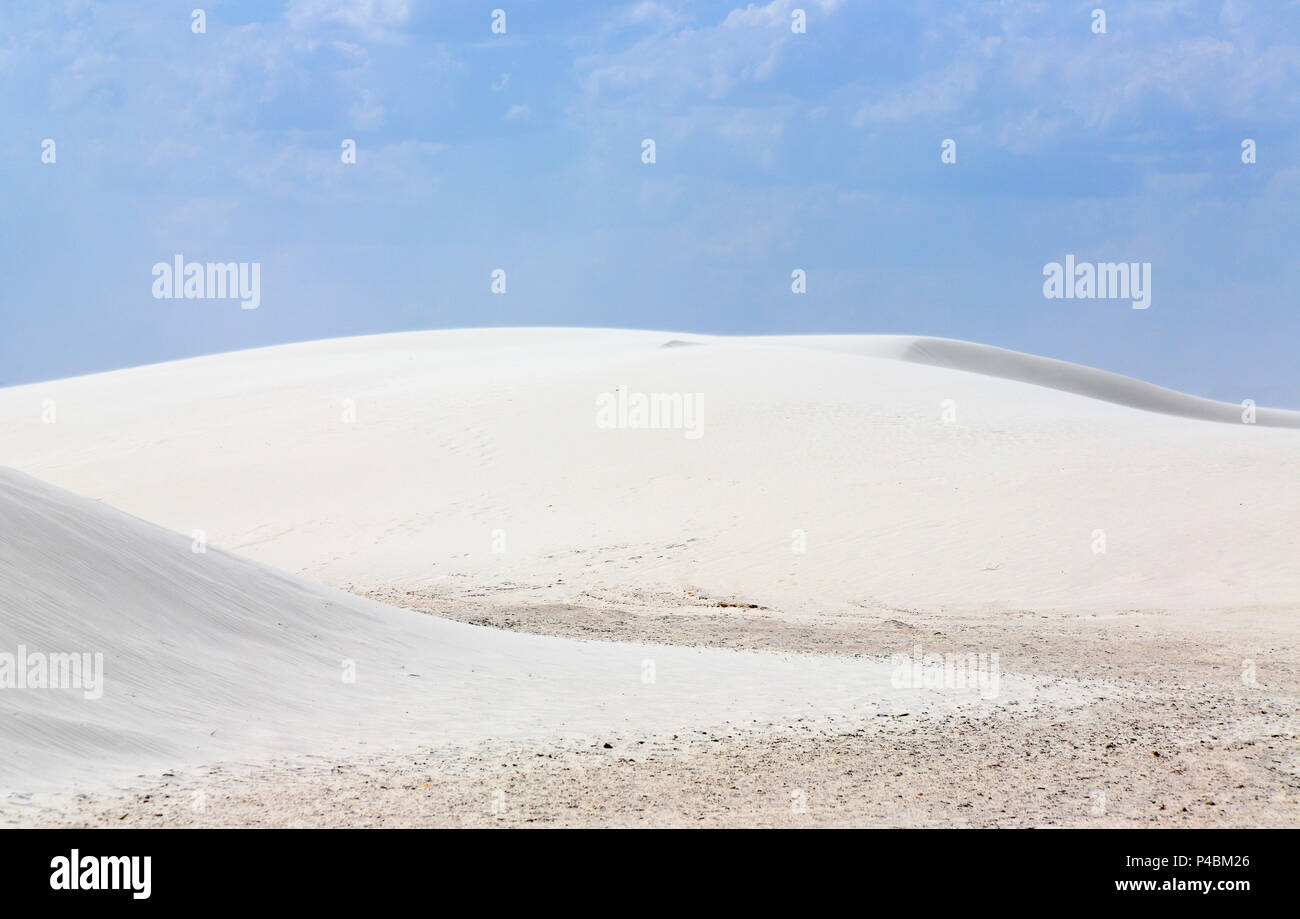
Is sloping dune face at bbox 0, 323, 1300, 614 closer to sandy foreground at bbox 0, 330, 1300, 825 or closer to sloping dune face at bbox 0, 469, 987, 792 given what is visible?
sandy foreground at bbox 0, 330, 1300, 825

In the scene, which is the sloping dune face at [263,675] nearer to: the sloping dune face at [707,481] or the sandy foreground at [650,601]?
the sandy foreground at [650,601]

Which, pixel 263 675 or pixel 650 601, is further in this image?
pixel 650 601

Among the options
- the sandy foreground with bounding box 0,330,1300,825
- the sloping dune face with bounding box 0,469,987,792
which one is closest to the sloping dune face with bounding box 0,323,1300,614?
the sandy foreground with bounding box 0,330,1300,825

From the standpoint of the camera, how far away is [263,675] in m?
9.40

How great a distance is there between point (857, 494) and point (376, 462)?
11341 mm

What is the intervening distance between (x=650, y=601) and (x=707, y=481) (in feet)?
24.0

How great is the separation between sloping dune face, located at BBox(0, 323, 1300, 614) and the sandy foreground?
0.36ft

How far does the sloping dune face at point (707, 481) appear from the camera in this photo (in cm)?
1966

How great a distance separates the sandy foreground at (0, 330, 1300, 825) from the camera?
292 inches

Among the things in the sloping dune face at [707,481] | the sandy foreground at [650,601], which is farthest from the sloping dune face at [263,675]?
the sloping dune face at [707,481]

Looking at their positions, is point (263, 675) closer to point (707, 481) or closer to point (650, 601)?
point (650, 601)

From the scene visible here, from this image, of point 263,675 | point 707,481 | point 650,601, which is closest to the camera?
point 263,675

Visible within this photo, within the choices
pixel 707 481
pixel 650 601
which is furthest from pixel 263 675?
pixel 707 481
